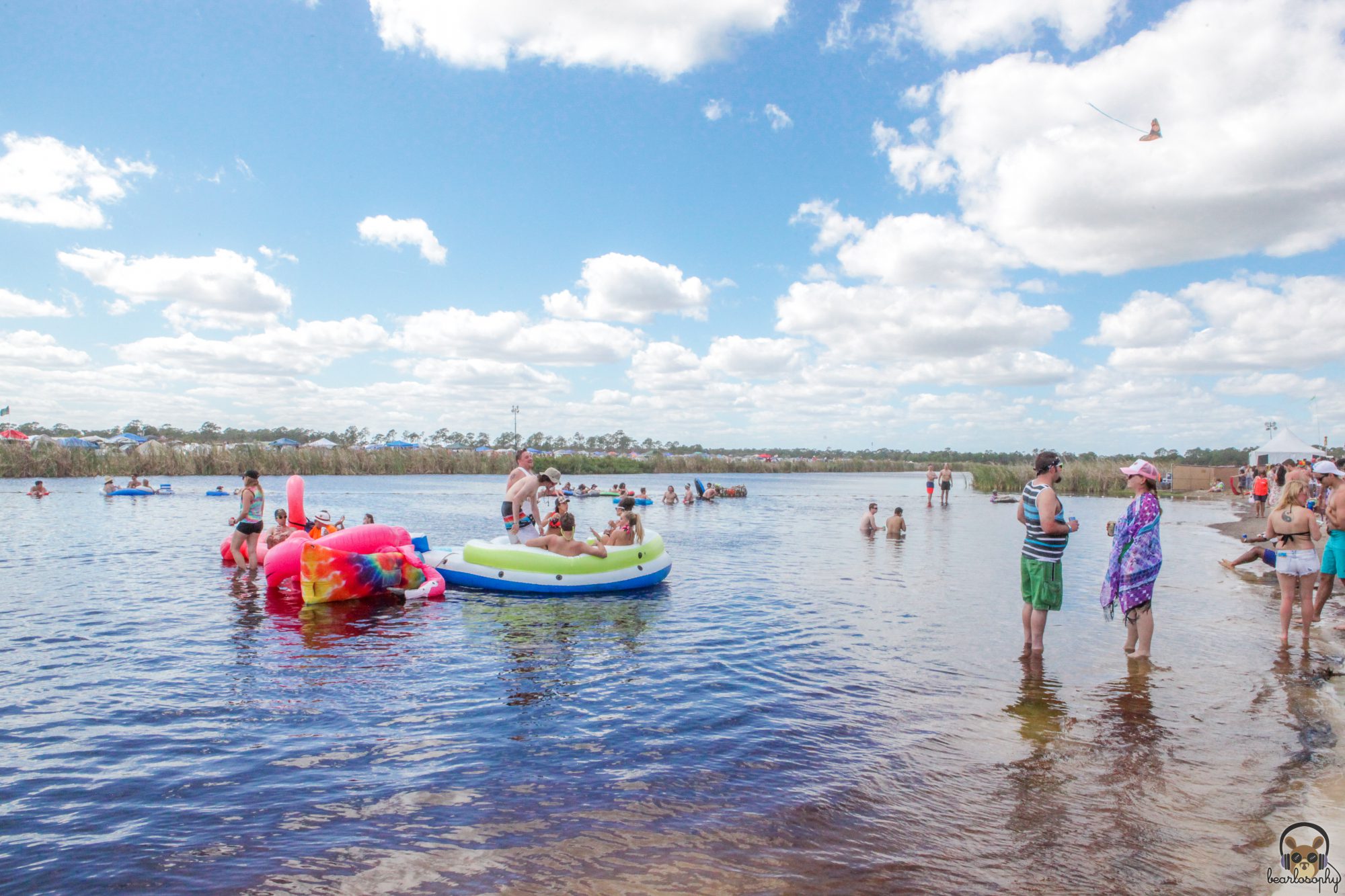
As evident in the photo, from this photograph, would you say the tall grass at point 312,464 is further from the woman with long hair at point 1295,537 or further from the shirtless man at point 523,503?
the woman with long hair at point 1295,537

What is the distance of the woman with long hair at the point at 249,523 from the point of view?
38.0 ft

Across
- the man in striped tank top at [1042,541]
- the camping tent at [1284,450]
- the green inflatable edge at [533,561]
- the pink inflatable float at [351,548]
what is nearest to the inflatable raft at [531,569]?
the green inflatable edge at [533,561]

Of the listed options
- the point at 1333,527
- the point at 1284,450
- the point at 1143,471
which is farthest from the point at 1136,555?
the point at 1284,450

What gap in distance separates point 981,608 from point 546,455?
196 feet

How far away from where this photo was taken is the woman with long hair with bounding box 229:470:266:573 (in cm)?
1160

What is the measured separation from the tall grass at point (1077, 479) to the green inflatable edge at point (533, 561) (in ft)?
108

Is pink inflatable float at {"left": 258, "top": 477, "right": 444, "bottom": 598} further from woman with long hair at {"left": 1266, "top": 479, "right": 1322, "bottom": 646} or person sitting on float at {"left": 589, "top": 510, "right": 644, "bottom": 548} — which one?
woman with long hair at {"left": 1266, "top": 479, "right": 1322, "bottom": 646}

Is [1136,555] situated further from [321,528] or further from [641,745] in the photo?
[321,528]

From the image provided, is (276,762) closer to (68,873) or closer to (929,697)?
(68,873)

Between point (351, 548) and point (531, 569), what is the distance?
8.01 ft

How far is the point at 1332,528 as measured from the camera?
25.7 feet

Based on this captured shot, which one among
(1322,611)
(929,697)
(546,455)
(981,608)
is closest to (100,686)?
(929,697)

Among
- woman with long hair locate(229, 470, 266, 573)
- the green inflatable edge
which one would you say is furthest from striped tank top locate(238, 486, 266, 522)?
the green inflatable edge

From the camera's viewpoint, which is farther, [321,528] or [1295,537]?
[321,528]
